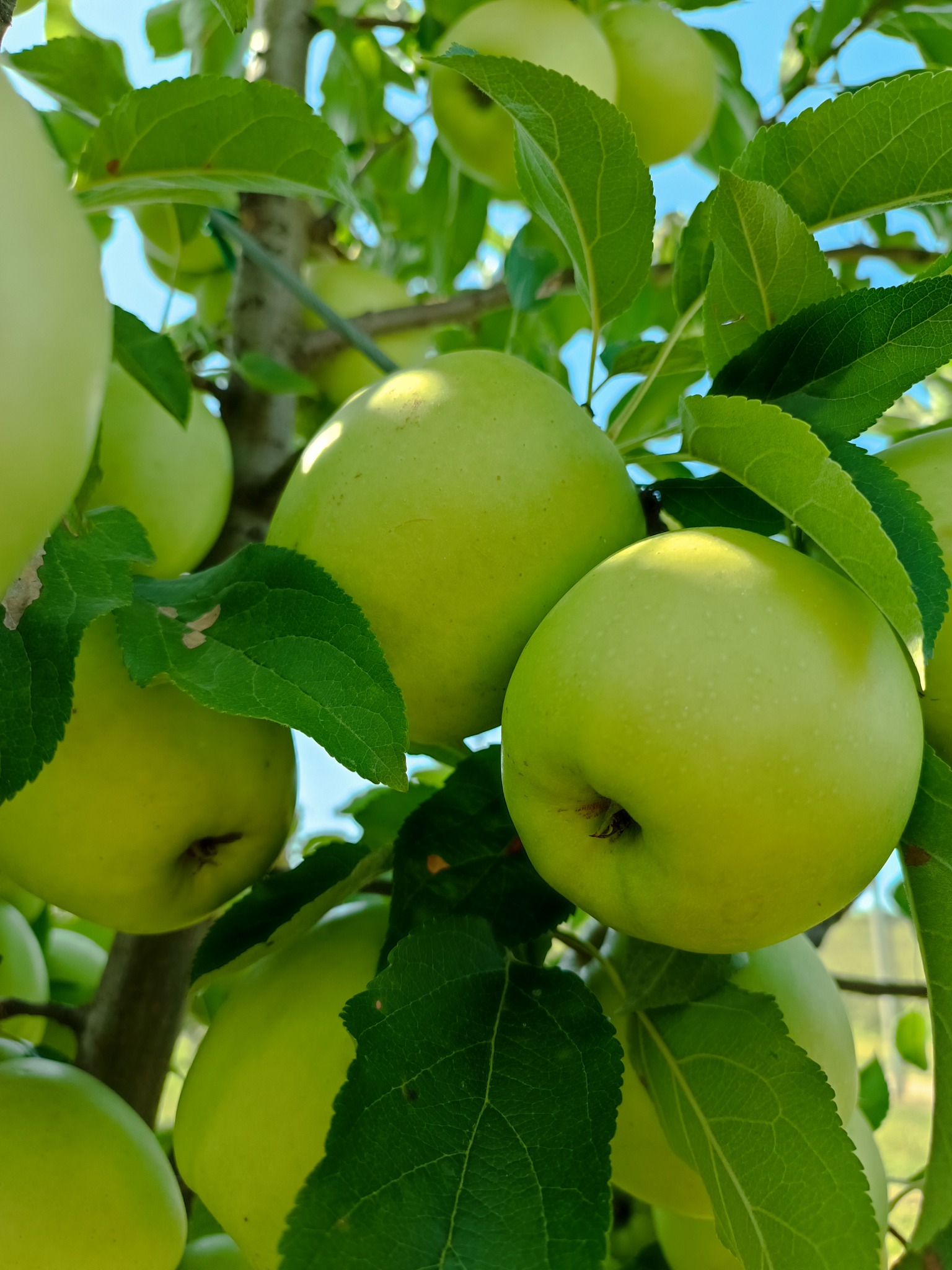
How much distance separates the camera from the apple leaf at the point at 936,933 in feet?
1.64

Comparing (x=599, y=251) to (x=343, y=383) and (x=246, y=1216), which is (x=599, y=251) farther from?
(x=343, y=383)

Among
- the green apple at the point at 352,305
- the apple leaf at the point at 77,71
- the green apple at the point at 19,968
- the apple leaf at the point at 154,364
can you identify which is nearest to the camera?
the apple leaf at the point at 154,364

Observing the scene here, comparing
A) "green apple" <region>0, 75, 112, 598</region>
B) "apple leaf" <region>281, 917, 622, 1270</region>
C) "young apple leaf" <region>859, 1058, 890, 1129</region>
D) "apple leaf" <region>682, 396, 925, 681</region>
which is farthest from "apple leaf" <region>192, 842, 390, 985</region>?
"young apple leaf" <region>859, 1058, 890, 1129</region>

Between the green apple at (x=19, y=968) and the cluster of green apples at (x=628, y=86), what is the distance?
2.83 feet

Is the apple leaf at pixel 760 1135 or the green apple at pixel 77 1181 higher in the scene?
the apple leaf at pixel 760 1135

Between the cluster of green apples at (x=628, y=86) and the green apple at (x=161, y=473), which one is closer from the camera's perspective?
the green apple at (x=161, y=473)

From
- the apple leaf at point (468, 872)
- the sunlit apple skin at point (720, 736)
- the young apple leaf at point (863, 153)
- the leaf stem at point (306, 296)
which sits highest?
the young apple leaf at point (863, 153)

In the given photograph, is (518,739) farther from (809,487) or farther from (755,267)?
(755,267)

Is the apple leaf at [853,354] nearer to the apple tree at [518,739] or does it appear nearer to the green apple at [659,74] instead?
the apple tree at [518,739]

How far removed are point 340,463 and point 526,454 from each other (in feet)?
0.31

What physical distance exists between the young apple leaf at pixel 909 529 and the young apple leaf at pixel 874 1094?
763 mm

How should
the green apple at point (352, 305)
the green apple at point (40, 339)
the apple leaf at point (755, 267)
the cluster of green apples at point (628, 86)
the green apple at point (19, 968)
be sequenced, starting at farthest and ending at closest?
1. the green apple at point (352, 305)
2. the cluster of green apples at point (628, 86)
3. the green apple at point (19, 968)
4. the apple leaf at point (755, 267)
5. the green apple at point (40, 339)

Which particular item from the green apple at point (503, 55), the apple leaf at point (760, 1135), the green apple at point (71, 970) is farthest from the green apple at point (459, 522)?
the green apple at point (71, 970)

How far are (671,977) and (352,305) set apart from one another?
1030mm
